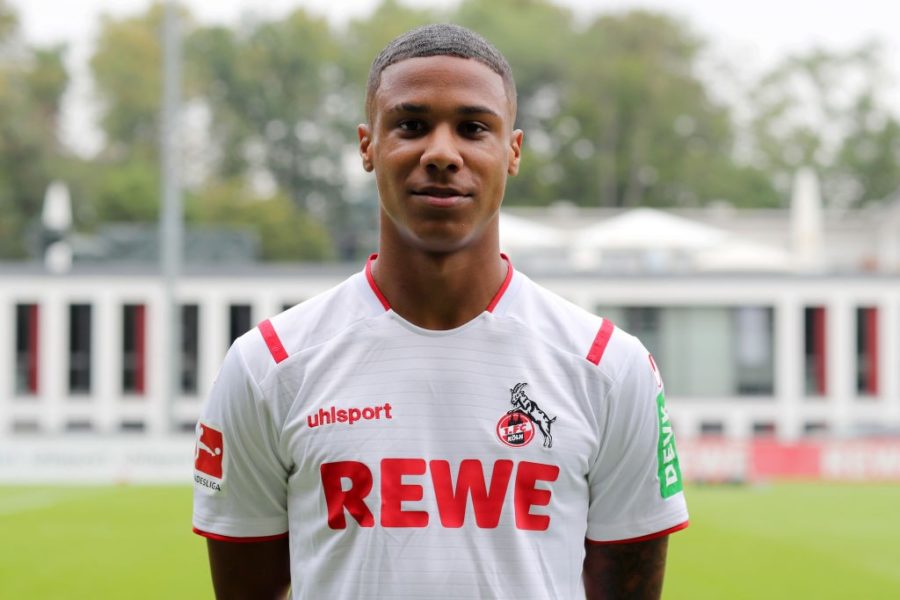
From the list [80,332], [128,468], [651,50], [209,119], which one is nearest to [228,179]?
[209,119]

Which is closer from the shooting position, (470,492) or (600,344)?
(470,492)

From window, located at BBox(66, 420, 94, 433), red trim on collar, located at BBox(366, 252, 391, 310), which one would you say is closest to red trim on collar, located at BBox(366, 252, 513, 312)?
red trim on collar, located at BBox(366, 252, 391, 310)

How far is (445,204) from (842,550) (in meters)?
15.7

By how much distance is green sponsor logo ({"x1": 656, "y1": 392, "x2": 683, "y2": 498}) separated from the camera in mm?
2580

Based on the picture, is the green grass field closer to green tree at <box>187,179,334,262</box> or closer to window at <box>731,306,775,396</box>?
window at <box>731,306,775,396</box>

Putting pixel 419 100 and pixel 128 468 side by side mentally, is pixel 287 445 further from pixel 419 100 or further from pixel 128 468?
pixel 128 468

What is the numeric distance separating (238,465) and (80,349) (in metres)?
34.8

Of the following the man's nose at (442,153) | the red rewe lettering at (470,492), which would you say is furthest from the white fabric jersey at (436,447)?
the man's nose at (442,153)

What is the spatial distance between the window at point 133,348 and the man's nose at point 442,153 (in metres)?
34.8

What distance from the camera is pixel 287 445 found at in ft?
8.16

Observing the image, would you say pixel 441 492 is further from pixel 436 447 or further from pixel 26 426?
pixel 26 426

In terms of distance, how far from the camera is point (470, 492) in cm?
239

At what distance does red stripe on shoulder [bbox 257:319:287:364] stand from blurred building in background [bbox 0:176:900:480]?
32475 millimetres

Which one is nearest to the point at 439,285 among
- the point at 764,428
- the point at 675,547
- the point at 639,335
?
the point at 675,547
